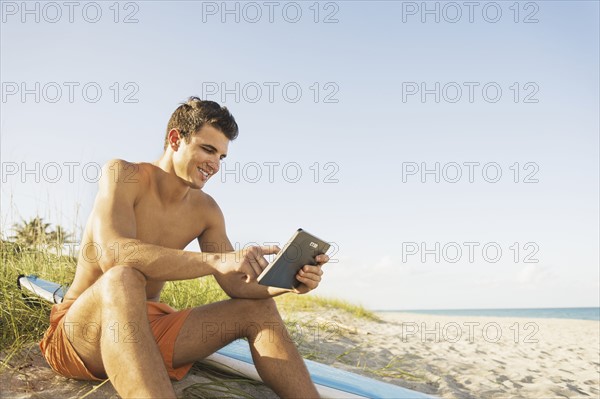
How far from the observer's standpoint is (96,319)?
2133mm

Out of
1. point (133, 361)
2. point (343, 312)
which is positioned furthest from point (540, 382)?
point (133, 361)

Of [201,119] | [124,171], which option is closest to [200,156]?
[201,119]

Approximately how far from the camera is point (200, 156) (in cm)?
271

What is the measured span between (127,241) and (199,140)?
752mm

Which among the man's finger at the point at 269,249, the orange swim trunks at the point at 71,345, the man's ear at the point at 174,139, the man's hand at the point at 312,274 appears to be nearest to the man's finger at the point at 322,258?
the man's hand at the point at 312,274

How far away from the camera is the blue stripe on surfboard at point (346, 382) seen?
8.68ft

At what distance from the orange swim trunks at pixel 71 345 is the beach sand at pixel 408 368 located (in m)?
0.15

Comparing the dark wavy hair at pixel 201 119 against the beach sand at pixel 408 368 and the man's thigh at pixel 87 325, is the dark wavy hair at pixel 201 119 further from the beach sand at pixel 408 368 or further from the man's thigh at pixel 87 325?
the beach sand at pixel 408 368

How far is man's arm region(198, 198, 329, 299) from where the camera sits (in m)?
2.09

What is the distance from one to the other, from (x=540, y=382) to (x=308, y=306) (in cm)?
332

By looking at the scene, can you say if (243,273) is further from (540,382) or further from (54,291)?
(540,382)

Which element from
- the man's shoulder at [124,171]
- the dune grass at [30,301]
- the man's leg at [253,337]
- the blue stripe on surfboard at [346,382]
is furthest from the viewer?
the dune grass at [30,301]

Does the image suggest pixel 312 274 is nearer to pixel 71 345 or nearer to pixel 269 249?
pixel 269 249

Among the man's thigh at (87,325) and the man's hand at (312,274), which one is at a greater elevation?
the man's hand at (312,274)
